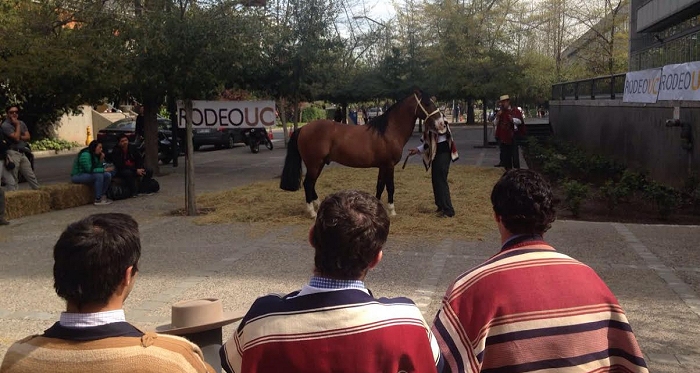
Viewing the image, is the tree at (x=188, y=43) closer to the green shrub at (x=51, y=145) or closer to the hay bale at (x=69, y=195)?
the hay bale at (x=69, y=195)

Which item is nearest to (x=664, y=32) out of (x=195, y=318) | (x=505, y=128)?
(x=505, y=128)

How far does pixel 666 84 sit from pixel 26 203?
1200cm

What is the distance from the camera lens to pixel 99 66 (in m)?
14.5

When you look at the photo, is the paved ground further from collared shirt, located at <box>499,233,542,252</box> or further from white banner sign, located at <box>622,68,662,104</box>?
white banner sign, located at <box>622,68,662,104</box>

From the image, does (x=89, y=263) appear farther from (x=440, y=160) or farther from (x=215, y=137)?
(x=215, y=137)

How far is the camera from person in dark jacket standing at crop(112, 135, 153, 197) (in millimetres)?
13477

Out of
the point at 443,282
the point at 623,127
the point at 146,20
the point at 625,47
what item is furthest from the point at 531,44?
the point at 443,282

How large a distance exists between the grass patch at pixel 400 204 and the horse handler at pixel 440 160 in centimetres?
23

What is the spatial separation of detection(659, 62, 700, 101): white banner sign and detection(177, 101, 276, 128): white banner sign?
723 centimetres

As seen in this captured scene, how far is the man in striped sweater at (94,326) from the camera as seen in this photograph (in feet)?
6.47

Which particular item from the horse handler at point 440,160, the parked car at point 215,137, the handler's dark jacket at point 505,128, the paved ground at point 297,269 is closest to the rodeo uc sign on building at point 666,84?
the handler's dark jacket at point 505,128

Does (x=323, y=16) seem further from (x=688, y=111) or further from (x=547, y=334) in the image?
(x=547, y=334)

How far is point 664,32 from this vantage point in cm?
2597

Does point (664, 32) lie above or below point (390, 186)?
above
